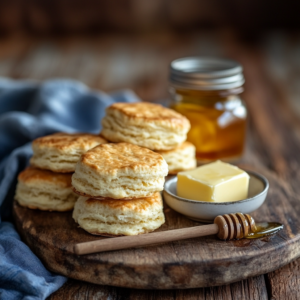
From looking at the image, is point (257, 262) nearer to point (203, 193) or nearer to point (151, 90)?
point (203, 193)

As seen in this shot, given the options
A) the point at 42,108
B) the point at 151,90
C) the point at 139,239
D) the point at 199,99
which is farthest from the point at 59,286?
the point at 151,90

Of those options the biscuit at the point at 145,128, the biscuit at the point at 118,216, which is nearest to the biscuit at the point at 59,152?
the biscuit at the point at 145,128

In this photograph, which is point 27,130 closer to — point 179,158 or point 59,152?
point 59,152

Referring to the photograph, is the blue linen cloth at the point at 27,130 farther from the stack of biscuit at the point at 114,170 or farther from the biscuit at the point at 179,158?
the biscuit at the point at 179,158

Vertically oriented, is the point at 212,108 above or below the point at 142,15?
above

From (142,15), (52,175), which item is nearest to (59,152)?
(52,175)
